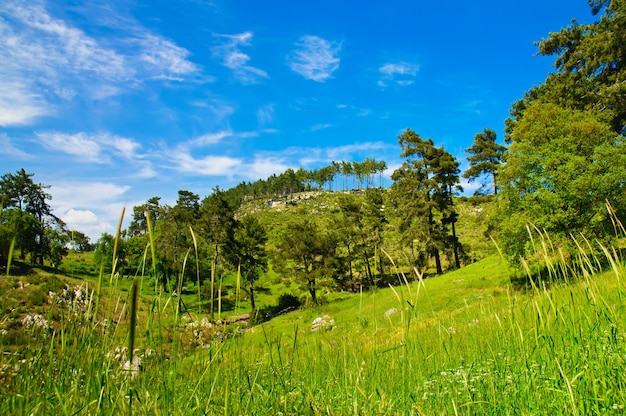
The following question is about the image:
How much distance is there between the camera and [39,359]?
7.94ft

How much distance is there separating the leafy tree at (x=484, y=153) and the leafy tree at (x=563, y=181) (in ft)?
85.5

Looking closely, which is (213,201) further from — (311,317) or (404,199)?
(404,199)

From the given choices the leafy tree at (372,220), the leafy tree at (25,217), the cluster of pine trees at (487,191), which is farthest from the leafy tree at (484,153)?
the leafy tree at (25,217)

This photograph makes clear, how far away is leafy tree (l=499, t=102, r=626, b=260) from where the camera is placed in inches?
672

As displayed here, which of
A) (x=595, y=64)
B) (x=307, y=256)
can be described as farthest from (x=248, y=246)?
(x=595, y=64)

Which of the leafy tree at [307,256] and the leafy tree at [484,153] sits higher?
the leafy tree at [484,153]

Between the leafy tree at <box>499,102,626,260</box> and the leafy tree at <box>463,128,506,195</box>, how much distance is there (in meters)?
26.1

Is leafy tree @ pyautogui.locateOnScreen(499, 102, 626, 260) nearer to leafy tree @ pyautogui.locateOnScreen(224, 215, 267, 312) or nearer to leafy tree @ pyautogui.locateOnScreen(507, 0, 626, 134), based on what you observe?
leafy tree @ pyautogui.locateOnScreen(507, 0, 626, 134)

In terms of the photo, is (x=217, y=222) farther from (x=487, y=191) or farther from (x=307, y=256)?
(x=487, y=191)

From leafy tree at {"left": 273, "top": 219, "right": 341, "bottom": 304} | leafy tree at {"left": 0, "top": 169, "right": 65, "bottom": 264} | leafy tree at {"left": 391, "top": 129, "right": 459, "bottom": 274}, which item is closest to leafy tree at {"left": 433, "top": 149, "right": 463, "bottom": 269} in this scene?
leafy tree at {"left": 391, "top": 129, "right": 459, "bottom": 274}

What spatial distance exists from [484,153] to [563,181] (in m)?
32.0

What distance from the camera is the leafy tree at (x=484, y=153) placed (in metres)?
47.0

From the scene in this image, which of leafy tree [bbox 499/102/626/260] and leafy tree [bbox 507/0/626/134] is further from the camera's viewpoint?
leafy tree [bbox 507/0/626/134]

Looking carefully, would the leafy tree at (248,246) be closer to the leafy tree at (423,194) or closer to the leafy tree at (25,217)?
the leafy tree at (423,194)
